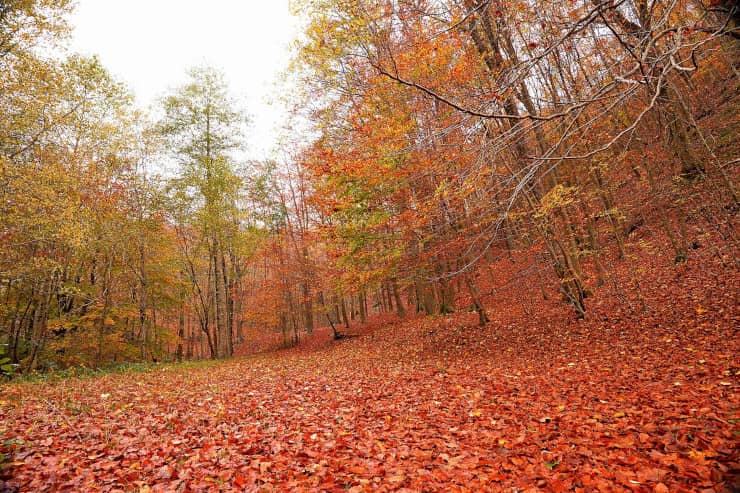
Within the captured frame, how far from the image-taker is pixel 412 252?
10656mm

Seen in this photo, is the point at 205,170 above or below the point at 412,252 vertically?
above

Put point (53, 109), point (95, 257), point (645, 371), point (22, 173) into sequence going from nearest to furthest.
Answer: point (645, 371) → point (22, 173) → point (53, 109) → point (95, 257)

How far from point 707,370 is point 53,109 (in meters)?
15.7

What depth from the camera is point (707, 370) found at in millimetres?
5047

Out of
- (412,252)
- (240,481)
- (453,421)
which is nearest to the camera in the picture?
(240,481)

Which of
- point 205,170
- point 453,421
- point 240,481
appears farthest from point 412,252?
point 205,170

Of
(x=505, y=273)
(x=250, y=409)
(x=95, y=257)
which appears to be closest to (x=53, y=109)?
(x=95, y=257)

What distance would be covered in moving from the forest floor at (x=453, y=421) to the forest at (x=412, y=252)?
0.15ft

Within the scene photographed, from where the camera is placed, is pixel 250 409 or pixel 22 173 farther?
pixel 22 173

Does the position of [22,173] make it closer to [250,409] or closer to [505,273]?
[250,409]

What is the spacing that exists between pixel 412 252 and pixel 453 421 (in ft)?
20.2

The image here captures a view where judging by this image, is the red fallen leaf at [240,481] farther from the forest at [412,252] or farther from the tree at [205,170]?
the tree at [205,170]

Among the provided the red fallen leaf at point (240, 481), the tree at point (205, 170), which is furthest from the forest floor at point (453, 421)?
the tree at point (205, 170)

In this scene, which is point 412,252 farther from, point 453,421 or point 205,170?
point 205,170
